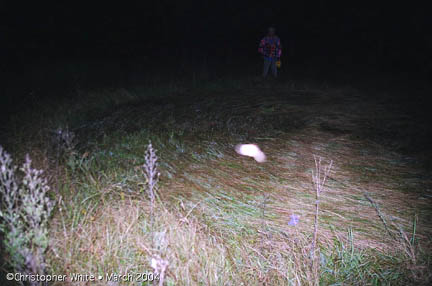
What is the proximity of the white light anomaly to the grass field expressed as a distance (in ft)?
0.20

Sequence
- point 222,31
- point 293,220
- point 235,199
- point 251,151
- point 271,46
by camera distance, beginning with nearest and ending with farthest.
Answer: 1. point 293,220
2. point 235,199
3. point 251,151
4. point 271,46
5. point 222,31

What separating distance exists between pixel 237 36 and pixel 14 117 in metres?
10.3

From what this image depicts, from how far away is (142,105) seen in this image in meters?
4.67

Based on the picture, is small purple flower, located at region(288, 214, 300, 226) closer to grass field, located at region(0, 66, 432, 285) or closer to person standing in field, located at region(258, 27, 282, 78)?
grass field, located at region(0, 66, 432, 285)

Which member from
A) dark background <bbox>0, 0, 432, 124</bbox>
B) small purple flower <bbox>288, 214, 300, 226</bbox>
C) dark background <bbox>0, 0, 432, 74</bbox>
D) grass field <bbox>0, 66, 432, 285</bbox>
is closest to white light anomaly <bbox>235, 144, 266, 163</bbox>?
grass field <bbox>0, 66, 432, 285</bbox>

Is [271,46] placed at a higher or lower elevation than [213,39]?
lower

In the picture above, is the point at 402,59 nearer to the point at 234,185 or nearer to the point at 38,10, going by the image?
the point at 234,185

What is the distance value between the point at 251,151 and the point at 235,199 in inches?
35.3

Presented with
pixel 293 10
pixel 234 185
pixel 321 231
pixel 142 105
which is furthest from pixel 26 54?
pixel 321 231

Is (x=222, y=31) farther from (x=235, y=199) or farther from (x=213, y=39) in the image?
(x=235, y=199)

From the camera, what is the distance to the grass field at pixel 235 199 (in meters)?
1.47

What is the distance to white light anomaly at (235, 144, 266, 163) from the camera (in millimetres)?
2725

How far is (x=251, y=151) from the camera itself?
2.87m

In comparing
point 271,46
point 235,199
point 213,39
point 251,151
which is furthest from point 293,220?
point 213,39
